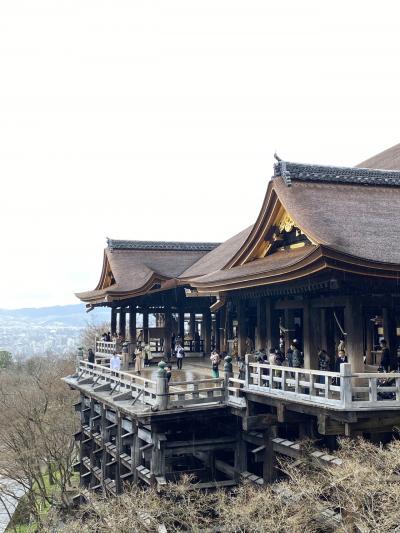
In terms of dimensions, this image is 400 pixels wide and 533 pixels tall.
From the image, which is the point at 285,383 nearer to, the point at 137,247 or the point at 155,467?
the point at 155,467

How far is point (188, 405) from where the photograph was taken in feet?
59.2

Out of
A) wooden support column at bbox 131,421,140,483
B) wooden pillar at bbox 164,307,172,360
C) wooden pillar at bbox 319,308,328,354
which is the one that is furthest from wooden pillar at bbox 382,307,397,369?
wooden pillar at bbox 164,307,172,360

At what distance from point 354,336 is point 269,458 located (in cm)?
471

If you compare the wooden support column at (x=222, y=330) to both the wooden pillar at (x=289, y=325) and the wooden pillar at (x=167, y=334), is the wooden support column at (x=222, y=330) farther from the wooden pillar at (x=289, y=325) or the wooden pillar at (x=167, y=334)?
the wooden pillar at (x=289, y=325)

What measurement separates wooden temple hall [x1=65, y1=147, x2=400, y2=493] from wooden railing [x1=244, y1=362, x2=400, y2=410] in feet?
0.11

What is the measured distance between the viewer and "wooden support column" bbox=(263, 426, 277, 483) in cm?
1703

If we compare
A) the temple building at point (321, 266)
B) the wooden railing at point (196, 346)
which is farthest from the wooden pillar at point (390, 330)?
the wooden railing at point (196, 346)

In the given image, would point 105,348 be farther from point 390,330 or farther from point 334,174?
point 390,330

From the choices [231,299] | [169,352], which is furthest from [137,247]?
[231,299]

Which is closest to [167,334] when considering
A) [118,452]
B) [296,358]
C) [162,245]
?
[162,245]

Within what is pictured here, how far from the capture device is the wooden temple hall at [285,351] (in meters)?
14.3

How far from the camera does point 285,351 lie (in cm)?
2066

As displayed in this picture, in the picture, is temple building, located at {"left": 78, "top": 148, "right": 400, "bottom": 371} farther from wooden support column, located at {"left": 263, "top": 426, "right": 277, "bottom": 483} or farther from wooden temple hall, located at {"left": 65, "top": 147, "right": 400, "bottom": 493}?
wooden support column, located at {"left": 263, "top": 426, "right": 277, "bottom": 483}

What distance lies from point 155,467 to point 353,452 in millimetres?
7288
